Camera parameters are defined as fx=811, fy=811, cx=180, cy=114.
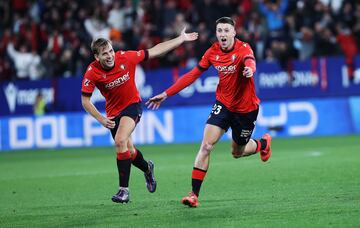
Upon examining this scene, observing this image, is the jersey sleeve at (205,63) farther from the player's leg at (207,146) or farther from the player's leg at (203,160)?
the player's leg at (203,160)

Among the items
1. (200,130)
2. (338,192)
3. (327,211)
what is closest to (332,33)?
(200,130)

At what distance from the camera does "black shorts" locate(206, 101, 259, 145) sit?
1027 cm

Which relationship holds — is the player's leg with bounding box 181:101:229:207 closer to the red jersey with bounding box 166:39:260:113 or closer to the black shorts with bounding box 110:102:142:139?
the red jersey with bounding box 166:39:260:113

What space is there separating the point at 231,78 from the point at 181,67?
1387cm

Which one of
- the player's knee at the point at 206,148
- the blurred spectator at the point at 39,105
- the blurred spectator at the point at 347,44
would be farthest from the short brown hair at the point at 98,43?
the blurred spectator at the point at 39,105

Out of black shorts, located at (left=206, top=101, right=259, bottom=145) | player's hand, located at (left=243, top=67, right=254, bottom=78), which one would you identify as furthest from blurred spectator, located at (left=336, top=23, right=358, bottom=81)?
player's hand, located at (left=243, top=67, right=254, bottom=78)

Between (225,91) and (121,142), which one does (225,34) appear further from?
(121,142)

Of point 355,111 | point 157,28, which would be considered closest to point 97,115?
point 355,111

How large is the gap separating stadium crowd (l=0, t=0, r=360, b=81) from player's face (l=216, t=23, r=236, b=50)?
1230 cm

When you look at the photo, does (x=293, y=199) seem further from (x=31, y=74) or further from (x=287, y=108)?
(x=31, y=74)

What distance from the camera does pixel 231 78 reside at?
10.3 metres

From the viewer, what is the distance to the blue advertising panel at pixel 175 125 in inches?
850

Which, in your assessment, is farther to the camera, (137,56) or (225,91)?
(137,56)

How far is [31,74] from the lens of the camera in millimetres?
26672
